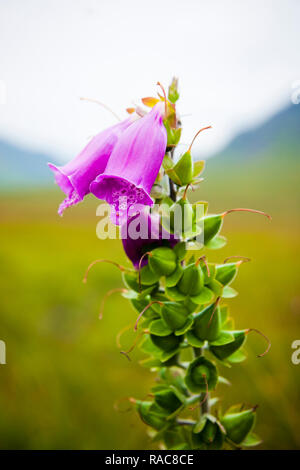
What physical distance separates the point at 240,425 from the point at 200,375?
0.08 m

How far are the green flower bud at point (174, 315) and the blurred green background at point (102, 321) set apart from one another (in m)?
0.46

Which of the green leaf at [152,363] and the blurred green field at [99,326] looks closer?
the green leaf at [152,363]

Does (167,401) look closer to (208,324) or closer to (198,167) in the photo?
(208,324)

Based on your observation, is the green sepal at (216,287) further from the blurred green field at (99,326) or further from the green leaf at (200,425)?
the blurred green field at (99,326)

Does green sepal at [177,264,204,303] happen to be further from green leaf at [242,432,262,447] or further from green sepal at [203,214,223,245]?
green leaf at [242,432,262,447]

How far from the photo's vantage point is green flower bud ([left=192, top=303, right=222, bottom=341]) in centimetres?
38

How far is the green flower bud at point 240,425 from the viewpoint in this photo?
0.41 metres

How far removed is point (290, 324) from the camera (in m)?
1.00

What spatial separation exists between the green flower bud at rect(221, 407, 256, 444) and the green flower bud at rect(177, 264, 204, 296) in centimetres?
17

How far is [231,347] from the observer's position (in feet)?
1.29

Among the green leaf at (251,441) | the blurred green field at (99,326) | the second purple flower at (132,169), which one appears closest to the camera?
the second purple flower at (132,169)

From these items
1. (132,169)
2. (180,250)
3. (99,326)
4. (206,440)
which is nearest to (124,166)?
(132,169)

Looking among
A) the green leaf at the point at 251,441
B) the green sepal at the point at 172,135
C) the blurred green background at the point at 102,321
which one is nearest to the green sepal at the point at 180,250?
the green sepal at the point at 172,135
